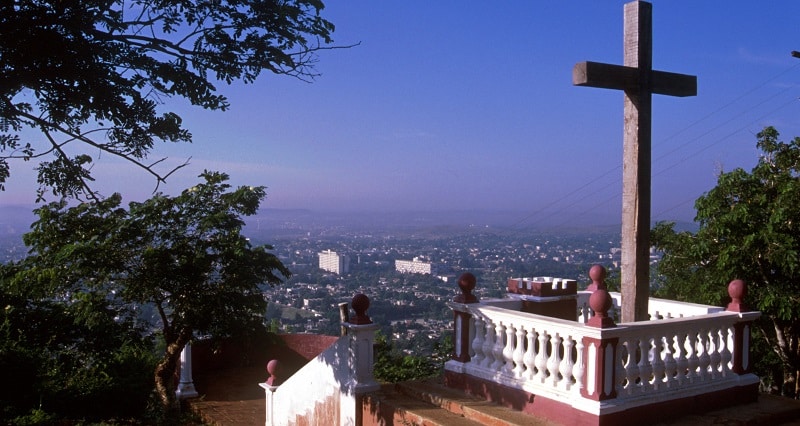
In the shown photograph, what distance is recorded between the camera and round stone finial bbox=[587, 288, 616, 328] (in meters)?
5.40

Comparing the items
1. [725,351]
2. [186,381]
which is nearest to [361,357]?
[725,351]

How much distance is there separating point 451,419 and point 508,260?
60.0ft

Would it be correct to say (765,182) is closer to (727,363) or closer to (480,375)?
(727,363)

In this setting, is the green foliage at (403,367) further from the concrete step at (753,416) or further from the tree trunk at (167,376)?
the concrete step at (753,416)

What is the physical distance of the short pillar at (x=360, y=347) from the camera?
6832 millimetres

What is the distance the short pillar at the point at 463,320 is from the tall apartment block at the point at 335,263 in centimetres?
2315

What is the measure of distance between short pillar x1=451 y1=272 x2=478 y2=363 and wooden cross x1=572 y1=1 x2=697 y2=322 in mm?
1513

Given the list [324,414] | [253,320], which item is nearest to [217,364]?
[253,320]

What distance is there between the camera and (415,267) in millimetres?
28000

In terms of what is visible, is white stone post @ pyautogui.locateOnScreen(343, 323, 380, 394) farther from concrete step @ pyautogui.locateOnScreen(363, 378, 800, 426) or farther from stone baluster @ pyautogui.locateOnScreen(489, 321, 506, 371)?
stone baluster @ pyautogui.locateOnScreen(489, 321, 506, 371)

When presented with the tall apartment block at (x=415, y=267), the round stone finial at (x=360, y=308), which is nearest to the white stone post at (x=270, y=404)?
the round stone finial at (x=360, y=308)

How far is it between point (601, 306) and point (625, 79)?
2295mm

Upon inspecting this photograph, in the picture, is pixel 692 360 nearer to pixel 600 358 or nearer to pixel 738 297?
pixel 738 297

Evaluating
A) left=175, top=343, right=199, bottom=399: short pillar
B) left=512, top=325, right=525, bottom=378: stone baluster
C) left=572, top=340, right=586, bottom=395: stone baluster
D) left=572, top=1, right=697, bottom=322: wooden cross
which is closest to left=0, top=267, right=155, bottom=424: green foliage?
left=175, top=343, right=199, bottom=399: short pillar
